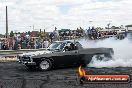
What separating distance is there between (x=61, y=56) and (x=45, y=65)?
96cm

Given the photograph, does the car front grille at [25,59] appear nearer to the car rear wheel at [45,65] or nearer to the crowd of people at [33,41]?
the car rear wheel at [45,65]

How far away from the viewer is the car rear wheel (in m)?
16.7

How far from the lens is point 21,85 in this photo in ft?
37.6

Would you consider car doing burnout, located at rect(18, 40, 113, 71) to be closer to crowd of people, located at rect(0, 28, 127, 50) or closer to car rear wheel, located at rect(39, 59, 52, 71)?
car rear wheel, located at rect(39, 59, 52, 71)

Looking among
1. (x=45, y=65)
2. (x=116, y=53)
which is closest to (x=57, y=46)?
(x=45, y=65)

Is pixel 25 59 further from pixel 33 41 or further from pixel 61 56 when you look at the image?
pixel 33 41

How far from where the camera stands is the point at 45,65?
1675 centimetres

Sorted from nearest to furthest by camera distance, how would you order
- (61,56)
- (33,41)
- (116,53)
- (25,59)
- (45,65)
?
1. (25,59)
2. (45,65)
3. (61,56)
4. (116,53)
5. (33,41)

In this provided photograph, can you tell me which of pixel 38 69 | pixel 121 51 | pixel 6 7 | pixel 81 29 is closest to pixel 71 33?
pixel 81 29

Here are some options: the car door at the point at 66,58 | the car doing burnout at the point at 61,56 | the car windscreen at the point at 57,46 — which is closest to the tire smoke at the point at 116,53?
the car doing burnout at the point at 61,56

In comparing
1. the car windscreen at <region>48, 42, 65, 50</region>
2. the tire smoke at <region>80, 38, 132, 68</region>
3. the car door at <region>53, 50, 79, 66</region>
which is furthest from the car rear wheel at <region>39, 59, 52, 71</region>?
the tire smoke at <region>80, 38, 132, 68</region>

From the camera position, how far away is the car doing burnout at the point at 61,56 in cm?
1658

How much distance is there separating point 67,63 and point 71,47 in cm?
90

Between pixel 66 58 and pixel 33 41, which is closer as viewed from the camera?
pixel 66 58
